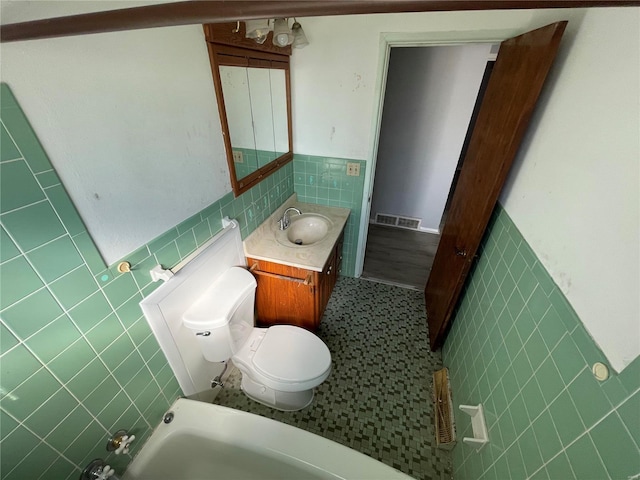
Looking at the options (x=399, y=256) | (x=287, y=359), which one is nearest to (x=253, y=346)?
(x=287, y=359)

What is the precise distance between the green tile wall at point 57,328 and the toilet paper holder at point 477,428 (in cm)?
135

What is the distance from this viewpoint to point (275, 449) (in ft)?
3.63

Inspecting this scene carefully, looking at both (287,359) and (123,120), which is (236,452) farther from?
(123,120)

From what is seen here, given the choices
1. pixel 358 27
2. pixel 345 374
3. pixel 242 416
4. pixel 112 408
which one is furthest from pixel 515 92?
pixel 112 408

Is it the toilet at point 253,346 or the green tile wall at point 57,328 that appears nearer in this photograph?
the green tile wall at point 57,328

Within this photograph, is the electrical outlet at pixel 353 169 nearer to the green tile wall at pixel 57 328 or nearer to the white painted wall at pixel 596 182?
the white painted wall at pixel 596 182

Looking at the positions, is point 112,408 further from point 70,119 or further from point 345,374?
point 345,374

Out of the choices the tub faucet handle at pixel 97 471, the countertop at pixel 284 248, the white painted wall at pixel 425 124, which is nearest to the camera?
the tub faucet handle at pixel 97 471

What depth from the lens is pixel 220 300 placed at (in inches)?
50.2

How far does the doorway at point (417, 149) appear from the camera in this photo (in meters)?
2.44

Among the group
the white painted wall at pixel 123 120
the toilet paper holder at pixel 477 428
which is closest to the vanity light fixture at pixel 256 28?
the white painted wall at pixel 123 120

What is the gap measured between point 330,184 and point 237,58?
104cm

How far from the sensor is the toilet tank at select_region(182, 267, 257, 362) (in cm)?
118

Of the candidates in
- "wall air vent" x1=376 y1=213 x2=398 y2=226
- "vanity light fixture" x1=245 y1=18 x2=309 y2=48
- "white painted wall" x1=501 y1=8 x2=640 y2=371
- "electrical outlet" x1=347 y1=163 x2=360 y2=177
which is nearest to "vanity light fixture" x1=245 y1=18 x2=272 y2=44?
"vanity light fixture" x1=245 y1=18 x2=309 y2=48
